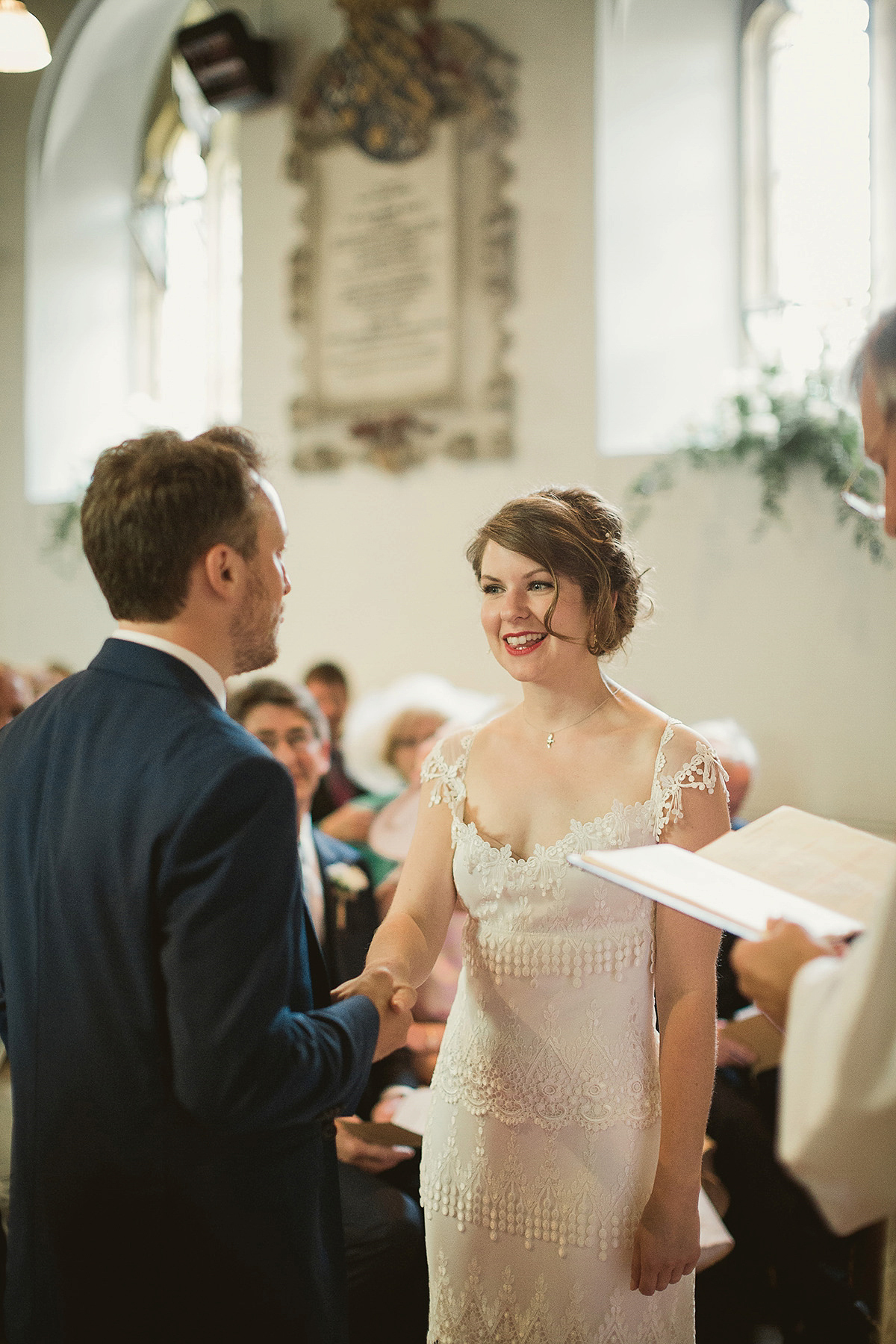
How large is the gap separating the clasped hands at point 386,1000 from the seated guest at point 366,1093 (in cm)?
52

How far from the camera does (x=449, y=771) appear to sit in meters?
1.99

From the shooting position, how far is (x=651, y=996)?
1.82 meters

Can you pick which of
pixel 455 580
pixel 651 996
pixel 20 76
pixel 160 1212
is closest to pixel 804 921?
pixel 651 996

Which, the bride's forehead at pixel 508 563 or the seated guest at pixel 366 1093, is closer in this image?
the bride's forehead at pixel 508 563

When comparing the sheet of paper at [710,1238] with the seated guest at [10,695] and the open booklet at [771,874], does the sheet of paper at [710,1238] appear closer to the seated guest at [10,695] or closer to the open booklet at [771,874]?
the open booklet at [771,874]

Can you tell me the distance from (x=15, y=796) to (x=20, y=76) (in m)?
6.94

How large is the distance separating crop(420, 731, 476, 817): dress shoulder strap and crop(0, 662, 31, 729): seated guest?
2655 mm

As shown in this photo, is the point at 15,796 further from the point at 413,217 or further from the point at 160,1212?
the point at 413,217

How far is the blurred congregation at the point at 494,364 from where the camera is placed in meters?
3.53

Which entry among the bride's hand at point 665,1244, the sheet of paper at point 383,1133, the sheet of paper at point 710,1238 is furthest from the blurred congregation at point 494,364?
the bride's hand at point 665,1244

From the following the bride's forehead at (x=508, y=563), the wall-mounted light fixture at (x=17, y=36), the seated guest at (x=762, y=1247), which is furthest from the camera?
the wall-mounted light fixture at (x=17, y=36)

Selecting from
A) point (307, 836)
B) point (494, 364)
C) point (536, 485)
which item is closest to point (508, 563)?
point (307, 836)

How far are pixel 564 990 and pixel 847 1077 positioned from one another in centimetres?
71

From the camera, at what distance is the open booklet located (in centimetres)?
121
